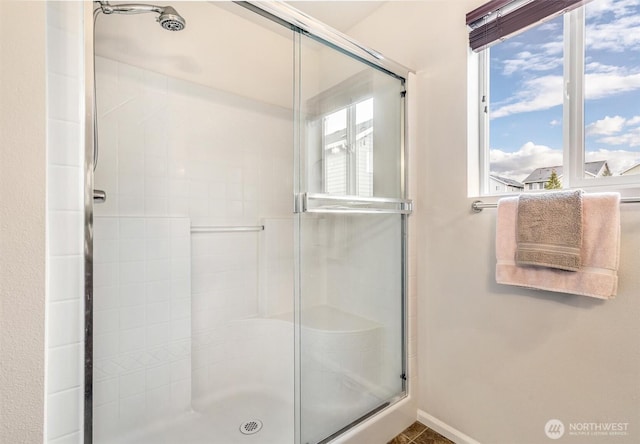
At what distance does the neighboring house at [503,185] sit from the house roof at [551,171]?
35 millimetres

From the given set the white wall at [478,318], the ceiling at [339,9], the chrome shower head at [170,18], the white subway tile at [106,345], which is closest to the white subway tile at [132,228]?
the white subway tile at [106,345]

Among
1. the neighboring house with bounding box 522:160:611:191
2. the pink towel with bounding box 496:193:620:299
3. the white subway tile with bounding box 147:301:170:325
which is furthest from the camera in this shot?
the white subway tile with bounding box 147:301:170:325

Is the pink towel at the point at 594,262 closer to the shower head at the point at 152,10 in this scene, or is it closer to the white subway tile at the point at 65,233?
the white subway tile at the point at 65,233

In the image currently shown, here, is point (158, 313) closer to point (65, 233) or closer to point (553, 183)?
point (65, 233)

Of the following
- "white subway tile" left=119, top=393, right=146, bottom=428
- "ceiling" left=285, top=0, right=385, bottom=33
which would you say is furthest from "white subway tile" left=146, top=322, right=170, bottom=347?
"ceiling" left=285, top=0, right=385, bottom=33

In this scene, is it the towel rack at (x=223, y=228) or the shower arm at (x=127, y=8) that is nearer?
the shower arm at (x=127, y=8)

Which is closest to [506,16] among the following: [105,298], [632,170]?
[632,170]

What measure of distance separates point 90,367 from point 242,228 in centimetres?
113

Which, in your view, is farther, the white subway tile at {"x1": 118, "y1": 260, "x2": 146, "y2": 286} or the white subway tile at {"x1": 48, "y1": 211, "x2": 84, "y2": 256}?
the white subway tile at {"x1": 118, "y1": 260, "x2": 146, "y2": 286}

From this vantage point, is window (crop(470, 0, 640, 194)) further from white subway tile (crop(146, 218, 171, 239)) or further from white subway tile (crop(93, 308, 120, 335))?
white subway tile (crop(93, 308, 120, 335))

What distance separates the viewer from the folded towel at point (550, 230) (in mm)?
1015

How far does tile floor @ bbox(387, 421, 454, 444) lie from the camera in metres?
1.45

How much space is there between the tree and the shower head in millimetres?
1788

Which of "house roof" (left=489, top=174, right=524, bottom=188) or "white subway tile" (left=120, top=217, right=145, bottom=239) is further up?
"house roof" (left=489, top=174, right=524, bottom=188)
